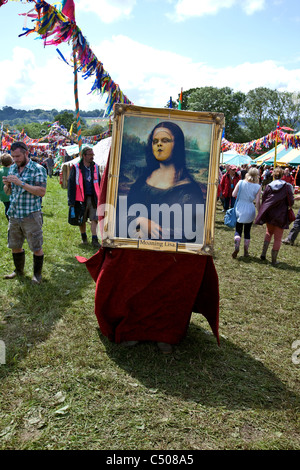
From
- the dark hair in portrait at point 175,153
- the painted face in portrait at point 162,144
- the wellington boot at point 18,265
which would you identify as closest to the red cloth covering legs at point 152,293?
the dark hair in portrait at point 175,153

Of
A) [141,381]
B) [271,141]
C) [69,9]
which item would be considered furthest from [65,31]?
[271,141]

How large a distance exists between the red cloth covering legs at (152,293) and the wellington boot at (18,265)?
2.30 m

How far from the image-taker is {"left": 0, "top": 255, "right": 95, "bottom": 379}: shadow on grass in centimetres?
367

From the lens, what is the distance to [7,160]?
263 inches

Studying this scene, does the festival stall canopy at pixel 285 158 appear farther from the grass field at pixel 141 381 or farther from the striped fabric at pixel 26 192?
the striped fabric at pixel 26 192

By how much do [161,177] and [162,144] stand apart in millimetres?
307

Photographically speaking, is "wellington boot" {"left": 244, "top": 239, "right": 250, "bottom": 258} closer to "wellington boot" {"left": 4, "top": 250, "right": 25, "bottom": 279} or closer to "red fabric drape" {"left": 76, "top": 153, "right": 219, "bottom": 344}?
"red fabric drape" {"left": 76, "top": 153, "right": 219, "bottom": 344}

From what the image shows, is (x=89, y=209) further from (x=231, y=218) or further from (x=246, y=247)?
(x=246, y=247)

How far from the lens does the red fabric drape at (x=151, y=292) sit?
339 centimetres

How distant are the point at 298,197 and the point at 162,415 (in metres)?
5.13

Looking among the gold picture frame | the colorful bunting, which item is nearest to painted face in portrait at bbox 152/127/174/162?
the gold picture frame

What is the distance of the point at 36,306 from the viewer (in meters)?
4.57
